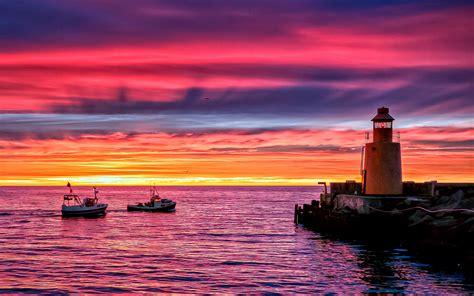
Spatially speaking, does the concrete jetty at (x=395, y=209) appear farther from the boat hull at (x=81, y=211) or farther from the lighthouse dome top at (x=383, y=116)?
the boat hull at (x=81, y=211)

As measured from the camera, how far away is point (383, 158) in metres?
52.8

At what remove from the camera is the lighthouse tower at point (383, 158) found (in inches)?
2078

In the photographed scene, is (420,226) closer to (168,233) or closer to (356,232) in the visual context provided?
(356,232)

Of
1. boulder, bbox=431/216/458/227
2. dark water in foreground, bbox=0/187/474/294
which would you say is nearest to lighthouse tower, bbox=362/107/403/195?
dark water in foreground, bbox=0/187/474/294

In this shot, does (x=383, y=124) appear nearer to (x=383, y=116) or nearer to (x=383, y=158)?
(x=383, y=116)

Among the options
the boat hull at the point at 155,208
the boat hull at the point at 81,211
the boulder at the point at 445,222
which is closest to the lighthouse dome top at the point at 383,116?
the boulder at the point at 445,222

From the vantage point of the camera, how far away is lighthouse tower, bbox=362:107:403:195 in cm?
5278

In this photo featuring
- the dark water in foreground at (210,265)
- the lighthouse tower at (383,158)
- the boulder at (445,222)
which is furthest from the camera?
the lighthouse tower at (383,158)

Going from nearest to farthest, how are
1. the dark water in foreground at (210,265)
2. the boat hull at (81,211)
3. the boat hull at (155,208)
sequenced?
the dark water in foreground at (210,265) < the boat hull at (81,211) < the boat hull at (155,208)

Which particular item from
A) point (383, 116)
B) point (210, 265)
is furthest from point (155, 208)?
point (210, 265)

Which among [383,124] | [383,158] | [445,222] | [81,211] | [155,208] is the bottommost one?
[81,211]

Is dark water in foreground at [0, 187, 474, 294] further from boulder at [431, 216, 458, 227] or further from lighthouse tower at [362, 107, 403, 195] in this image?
lighthouse tower at [362, 107, 403, 195]

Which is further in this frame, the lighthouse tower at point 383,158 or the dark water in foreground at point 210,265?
the lighthouse tower at point 383,158

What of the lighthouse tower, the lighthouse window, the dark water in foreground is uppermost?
the lighthouse window
